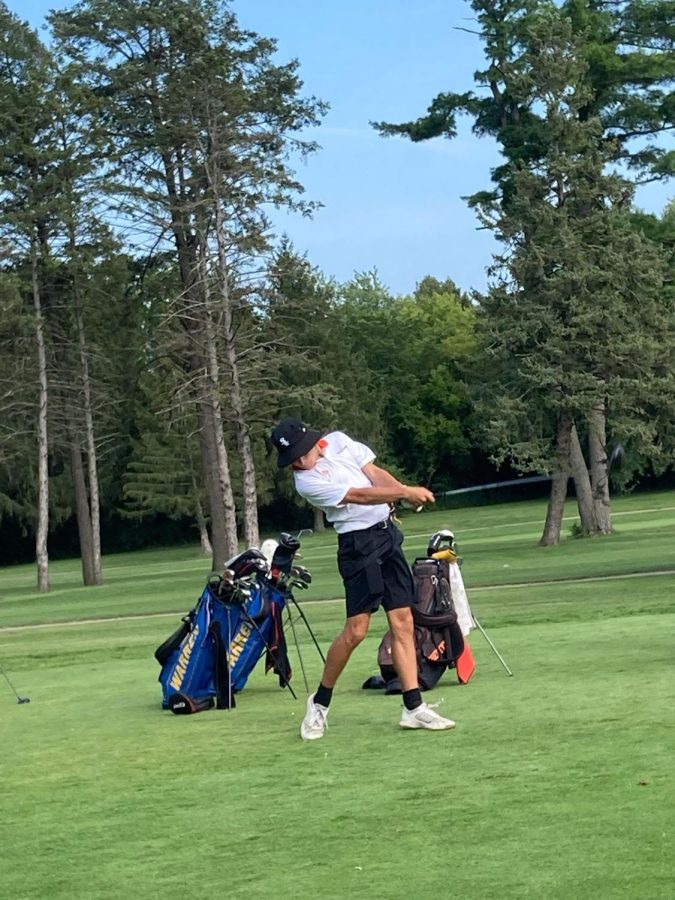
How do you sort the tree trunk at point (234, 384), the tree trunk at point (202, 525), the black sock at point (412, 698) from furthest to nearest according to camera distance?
the tree trunk at point (202, 525), the tree trunk at point (234, 384), the black sock at point (412, 698)

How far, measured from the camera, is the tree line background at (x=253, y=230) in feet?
136

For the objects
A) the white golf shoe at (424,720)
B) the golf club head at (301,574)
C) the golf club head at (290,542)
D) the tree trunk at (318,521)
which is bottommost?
the tree trunk at (318,521)

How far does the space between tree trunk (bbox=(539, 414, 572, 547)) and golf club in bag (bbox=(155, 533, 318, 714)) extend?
106ft

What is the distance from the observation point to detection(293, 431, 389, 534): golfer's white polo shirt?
806cm

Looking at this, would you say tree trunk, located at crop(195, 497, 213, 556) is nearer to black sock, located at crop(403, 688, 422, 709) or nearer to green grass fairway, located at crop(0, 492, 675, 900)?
green grass fairway, located at crop(0, 492, 675, 900)

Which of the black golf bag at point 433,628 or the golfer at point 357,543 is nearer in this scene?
the golfer at point 357,543

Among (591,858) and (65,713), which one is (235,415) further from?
(591,858)

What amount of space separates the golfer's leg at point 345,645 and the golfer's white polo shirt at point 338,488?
526 millimetres

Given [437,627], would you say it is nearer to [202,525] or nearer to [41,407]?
[41,407]

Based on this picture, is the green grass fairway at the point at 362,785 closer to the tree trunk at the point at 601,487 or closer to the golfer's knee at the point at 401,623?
the golfer's knee at the point at 401,623

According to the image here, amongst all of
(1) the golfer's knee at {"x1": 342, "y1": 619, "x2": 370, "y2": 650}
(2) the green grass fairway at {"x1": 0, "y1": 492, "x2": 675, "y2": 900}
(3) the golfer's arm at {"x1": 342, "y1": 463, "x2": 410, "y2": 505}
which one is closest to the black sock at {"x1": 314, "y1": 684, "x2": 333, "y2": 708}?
(2) the green grass fairway at {"x1": 0, "y1": 492, "x2": 675, "y2": 900}

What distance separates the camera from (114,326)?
5378 centimetres

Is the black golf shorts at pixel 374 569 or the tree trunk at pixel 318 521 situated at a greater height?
the black golf shorts at pixel 374 569

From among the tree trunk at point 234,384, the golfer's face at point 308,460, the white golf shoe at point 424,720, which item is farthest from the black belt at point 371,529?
the tree trunk at point 234,384
